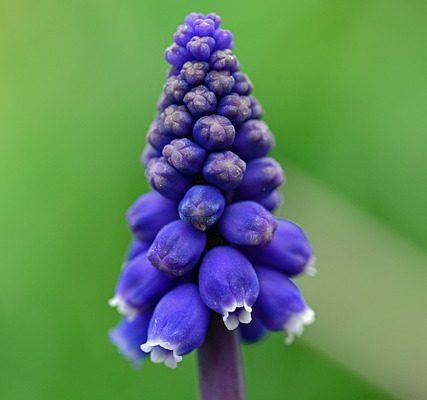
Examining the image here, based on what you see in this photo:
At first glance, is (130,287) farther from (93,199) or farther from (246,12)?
(246,12)

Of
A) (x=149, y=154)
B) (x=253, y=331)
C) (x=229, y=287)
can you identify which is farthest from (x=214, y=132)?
(x=253, y=331)

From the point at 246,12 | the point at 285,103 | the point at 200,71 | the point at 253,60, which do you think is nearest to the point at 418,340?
the point at 285,103

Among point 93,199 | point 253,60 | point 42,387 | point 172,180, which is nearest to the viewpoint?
point 172,180

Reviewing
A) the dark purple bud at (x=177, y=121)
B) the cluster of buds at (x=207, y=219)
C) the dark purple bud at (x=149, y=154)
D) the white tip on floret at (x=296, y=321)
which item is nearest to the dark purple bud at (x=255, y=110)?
the cluster of buds at (x=207, y=219)

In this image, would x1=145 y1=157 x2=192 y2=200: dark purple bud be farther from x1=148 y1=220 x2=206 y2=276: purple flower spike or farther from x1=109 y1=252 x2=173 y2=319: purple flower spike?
x1=109 y1=252 x2=173 y2=319: purple flower spike

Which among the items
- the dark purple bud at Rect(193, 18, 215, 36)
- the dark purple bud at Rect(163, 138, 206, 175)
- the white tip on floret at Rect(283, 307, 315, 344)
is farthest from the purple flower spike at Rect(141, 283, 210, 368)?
the dark purple bud at Rect(193, 18, 215, 36)

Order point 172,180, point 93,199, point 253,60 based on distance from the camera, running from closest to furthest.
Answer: point 172,180
point 93,199
point 253,60

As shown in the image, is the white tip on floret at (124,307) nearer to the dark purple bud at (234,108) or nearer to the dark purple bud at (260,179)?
the dark purple bud at (260,179)

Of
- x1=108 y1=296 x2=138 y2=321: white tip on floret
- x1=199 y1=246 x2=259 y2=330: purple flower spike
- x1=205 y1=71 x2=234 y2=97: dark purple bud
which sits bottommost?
x1=108 y1=296 x2=138 y2=321: white tip on floret
